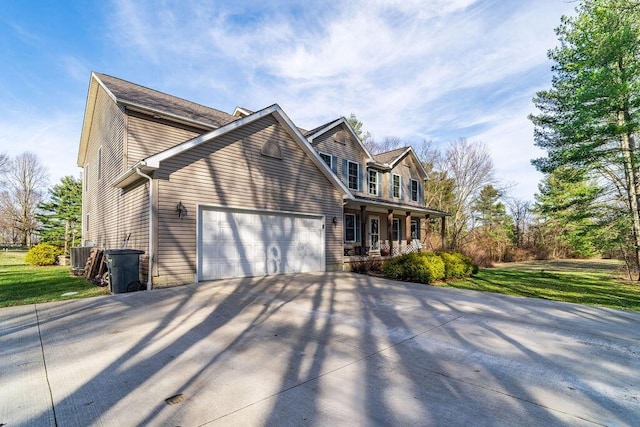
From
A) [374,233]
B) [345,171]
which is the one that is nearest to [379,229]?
[374,233]

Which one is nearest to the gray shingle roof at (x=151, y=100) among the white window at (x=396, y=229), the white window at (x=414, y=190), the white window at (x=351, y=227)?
the white window at (x=351, y=227)

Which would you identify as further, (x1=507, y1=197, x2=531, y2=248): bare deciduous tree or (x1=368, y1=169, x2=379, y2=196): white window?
(x1=507, y1=197, x2=531, y2=248): bare deciduous tree

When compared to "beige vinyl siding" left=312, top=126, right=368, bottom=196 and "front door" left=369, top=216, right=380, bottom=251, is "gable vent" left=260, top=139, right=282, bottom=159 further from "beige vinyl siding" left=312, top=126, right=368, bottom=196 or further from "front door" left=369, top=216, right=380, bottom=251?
"front door" left=369, top=216, right=380, bottom=251

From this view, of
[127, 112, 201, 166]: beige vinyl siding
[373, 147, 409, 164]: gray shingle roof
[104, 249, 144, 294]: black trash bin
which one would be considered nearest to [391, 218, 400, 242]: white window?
[373, 147, 409, 164]: gray shingle roof

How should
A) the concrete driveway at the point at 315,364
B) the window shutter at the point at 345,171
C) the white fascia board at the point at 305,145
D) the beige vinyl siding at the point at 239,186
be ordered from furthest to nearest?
1. the window shutter at the point at 345,171
2. the white fascia board at the point at 305,145
3. the beige vinyl siding at the point at 239,186
4. the concrete driveway at the point at 315,364

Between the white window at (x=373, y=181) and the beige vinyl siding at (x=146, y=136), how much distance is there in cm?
1035

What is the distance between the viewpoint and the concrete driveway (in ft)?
8.38

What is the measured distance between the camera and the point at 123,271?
26.3 feet

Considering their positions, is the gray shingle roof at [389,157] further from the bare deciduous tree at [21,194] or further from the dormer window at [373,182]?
the bare deciduous tree at [21,194]

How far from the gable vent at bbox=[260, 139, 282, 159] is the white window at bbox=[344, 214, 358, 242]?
688 centimetres

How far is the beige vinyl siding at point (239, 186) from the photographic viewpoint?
27.7 ft

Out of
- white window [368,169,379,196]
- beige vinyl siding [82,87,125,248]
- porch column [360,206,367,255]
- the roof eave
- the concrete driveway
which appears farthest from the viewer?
white window [368,169,379,196]

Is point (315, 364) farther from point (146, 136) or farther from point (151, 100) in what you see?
point (151, 100)

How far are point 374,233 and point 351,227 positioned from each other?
2452 millimetres
